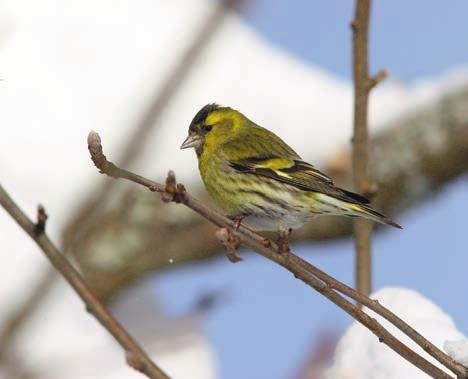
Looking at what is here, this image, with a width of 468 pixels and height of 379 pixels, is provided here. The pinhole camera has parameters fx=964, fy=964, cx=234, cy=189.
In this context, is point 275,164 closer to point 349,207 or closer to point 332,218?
point 349,207

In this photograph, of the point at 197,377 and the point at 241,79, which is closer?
the point at 197,377

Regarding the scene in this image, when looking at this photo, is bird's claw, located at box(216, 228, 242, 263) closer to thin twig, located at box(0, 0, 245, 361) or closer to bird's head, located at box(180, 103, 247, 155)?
thin twig, located at box(0, 0, 245, 361)

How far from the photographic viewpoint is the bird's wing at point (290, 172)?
251 cm

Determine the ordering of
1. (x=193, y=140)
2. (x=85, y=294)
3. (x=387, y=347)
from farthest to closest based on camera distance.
Result: (x=193, y=140) → (x=387, y=347) → (x=85, y=294)

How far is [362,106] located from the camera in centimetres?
255

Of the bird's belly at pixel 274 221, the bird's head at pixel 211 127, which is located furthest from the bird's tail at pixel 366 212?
the bird's head at pixel 211 127

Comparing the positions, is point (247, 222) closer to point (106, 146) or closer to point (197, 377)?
point (197, 377)

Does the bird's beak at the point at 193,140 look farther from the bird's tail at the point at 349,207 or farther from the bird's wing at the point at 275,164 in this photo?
the bird's tail at the point at 349,207

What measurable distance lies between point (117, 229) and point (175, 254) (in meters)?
0.41

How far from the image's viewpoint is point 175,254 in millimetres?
6004

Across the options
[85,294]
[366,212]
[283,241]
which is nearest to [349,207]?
[366,212]

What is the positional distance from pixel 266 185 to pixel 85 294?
1110 millimetres

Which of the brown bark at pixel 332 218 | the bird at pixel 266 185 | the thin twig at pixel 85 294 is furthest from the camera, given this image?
the brown bark at pixel 332 218

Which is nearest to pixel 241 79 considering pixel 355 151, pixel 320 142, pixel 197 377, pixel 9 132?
pixel 320 142
